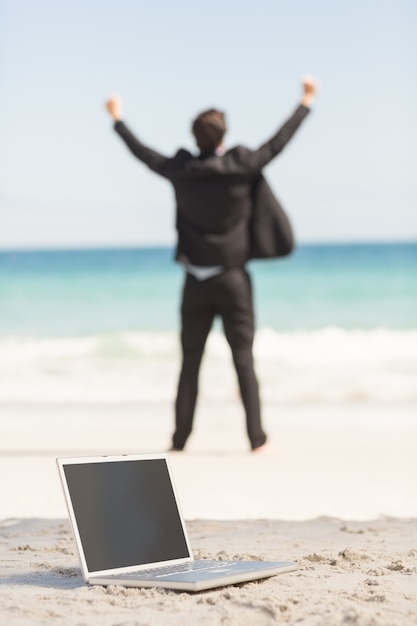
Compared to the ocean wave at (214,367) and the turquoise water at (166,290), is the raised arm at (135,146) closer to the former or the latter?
the ocean wave at (214,367)

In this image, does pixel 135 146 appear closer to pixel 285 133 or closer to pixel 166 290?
pixel 285 133

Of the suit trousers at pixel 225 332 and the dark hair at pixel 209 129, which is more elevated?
the dark hair at pixel 209 129

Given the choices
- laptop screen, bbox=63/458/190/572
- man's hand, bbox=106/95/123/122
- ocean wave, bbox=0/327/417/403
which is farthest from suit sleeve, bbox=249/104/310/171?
ocean wave, bbox=0/327/417/403

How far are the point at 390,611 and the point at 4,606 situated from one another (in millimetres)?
994

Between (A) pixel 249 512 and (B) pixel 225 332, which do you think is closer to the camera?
(A) pixel 249 512

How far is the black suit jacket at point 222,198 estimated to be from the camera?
258 inches

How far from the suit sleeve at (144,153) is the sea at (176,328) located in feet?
12.2

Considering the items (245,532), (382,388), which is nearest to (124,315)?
(382,388)

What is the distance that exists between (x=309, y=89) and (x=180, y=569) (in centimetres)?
365

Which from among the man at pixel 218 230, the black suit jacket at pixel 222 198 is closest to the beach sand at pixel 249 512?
the man at pixel 218 230

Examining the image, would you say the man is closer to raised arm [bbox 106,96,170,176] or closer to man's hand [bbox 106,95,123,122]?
raised arm [bbox 106,96,170,176]

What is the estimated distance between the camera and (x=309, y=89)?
6.67 meters

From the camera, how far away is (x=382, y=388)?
11.6 metres

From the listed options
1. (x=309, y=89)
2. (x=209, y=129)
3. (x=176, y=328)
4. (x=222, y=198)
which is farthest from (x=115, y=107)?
(x=176, y=328)
